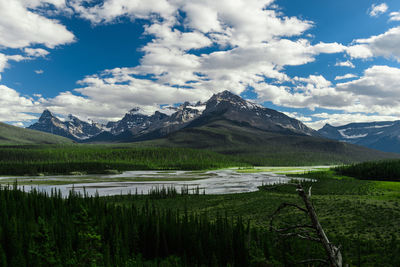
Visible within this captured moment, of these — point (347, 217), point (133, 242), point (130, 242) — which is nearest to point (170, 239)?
point (133, 242)

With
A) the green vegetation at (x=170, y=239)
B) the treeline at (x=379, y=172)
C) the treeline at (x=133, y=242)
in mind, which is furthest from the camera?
the treeline at (x=379, y=172)

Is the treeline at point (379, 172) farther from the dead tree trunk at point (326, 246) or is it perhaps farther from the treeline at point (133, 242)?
the dead tree trunk at point (326, 246)

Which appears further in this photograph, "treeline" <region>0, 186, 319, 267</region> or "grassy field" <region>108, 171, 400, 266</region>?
"grassy field" <region>108, 171, 400, 266</region>

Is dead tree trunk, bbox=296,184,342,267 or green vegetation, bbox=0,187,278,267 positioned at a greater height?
dead tree trunk, bbox=296,184,342,267

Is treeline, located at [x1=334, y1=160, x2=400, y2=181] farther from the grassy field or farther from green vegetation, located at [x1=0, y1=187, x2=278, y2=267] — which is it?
green vegetation, located at [x1=0, y1=187, x2=278, y2=267]

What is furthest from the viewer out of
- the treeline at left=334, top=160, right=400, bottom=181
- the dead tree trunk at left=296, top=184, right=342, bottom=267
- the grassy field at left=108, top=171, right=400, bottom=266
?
the treeline at left=334, top=160, right=400, bottom=181

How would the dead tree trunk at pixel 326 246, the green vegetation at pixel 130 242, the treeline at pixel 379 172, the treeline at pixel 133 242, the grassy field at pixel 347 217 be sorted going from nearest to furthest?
the dead tree trunk at pixel 326 246
the treeline at pixel 133 242
the green vegetation at pixel 130 242
the grassy field at pixel 347 217
the treeline at pixel 379 172

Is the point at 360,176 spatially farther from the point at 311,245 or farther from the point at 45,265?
the point at 45,265

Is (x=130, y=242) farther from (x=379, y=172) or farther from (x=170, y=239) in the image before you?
(x=379, y=172)

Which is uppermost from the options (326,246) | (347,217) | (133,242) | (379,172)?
(326,246)

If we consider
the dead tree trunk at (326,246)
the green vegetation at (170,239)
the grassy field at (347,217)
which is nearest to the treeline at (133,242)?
the green vegetation at (170,239)

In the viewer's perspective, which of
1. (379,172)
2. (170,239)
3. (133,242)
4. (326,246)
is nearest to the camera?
(326,246)

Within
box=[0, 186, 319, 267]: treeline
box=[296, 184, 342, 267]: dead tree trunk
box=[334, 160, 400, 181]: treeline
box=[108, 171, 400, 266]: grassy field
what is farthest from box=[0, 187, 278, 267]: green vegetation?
box=[334, 160, 400, 181]: treeline

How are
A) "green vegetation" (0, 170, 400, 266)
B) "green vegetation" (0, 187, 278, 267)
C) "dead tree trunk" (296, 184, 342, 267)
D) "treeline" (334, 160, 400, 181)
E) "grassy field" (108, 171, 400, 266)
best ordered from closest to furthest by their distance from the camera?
"dead tree trunk" (296, 184, 342, 267), "green vegetation" (0, 170, 400, 266), "green vegetation" (0, 187, 278, 267), "grassy field" (108, 171, 400, 266), "treeline" (334, 160, 400, 181)
